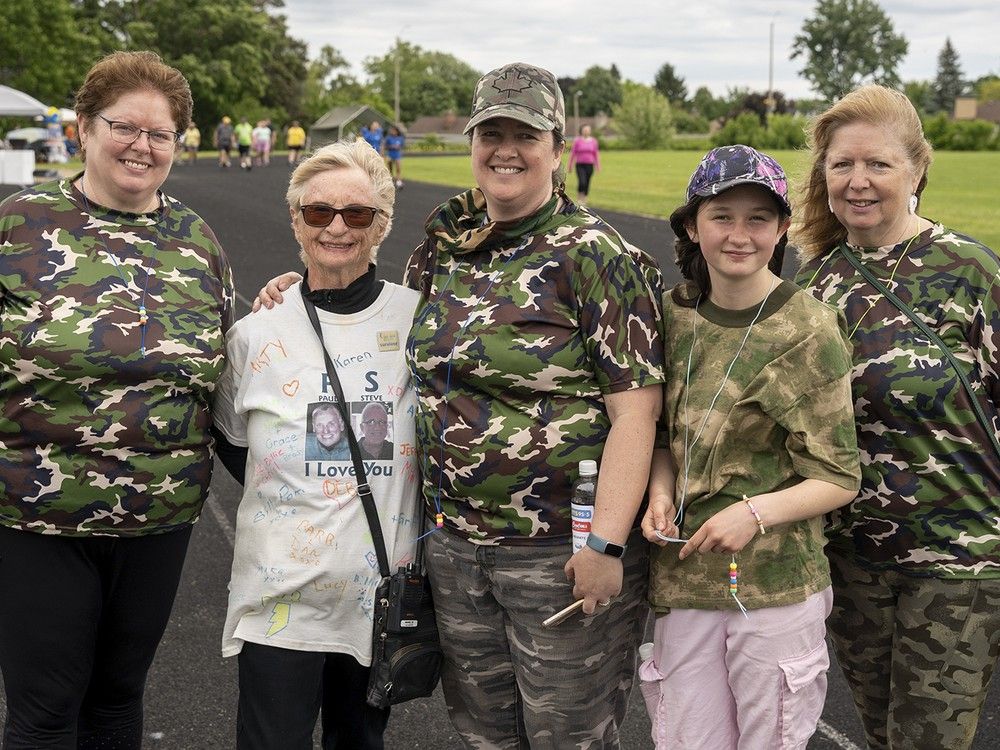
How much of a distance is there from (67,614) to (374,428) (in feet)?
3.29

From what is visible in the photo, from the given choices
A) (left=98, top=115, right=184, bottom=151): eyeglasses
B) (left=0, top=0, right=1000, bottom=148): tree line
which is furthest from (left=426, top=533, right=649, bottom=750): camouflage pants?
(left=0, top=0, right=1000, bottom=148): tree line

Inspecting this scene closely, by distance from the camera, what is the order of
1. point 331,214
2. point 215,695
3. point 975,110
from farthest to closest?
point 975,110, point 215,695, point 331,214

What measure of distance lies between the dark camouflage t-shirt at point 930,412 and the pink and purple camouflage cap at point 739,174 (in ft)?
1.54

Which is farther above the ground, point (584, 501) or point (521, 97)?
point (521, 97)

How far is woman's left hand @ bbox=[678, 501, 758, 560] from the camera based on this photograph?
2574mm

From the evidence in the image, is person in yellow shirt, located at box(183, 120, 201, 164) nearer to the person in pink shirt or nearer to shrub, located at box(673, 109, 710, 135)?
the person in pink shirt

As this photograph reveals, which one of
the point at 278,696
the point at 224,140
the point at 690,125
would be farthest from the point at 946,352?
the point at 690,125

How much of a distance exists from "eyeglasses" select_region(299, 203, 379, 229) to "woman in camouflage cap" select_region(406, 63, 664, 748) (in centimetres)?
21

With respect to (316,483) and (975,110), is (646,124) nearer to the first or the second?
(975,110)

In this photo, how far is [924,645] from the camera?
289 cm

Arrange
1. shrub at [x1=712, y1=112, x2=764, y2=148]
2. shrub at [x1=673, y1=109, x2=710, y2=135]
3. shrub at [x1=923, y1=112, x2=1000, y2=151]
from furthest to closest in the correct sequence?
1. shrub at [x1=673, y1=109, x2=710, y2=135]
2. shrub at [x1=712, y1=112, x2=764, y2=148]
3. shrub at [x1=923, y1=112, x2=1000, y2=151]

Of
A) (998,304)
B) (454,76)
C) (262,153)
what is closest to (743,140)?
(262,153)

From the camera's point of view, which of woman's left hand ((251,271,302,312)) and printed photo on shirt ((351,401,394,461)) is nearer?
printed photo on shirt ((351,401,394,461))

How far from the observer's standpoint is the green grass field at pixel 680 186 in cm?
1982
